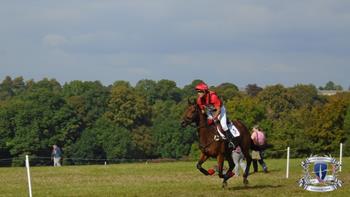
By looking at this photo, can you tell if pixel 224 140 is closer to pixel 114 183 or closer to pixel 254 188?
pixel 254 188

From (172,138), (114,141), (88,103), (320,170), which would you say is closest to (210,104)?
(320,170)

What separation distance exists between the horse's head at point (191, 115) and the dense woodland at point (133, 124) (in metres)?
62.1

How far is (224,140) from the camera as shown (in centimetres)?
2011

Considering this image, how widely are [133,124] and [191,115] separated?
353 ft

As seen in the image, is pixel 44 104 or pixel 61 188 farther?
pixel 44 104

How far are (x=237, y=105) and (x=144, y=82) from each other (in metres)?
65.8

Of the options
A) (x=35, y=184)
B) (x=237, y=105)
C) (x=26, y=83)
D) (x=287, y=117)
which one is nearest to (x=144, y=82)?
(x=26, y=83)

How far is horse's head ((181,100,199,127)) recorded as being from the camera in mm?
19562

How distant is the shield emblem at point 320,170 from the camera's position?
18.8 meters

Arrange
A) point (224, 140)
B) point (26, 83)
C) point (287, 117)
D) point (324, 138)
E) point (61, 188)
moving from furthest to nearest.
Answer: point (26, 83) → point (287, 117) → point (324, 138) → point (61, 188) → point (224, 140)

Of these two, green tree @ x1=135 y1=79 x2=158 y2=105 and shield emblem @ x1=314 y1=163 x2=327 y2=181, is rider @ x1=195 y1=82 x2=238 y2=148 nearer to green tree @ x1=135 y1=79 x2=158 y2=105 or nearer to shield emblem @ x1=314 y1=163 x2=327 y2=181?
shield emblem @ x1=314 y1=163 x2=327 y2=181

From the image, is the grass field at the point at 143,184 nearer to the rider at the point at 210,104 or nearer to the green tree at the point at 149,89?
the rider at the point at 210,104

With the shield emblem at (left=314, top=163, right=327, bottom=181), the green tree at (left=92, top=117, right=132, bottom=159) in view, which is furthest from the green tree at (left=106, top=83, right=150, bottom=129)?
the shield emblem at (left=314, top=163, right=327, bottom=181)

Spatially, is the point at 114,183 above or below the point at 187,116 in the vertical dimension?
below
